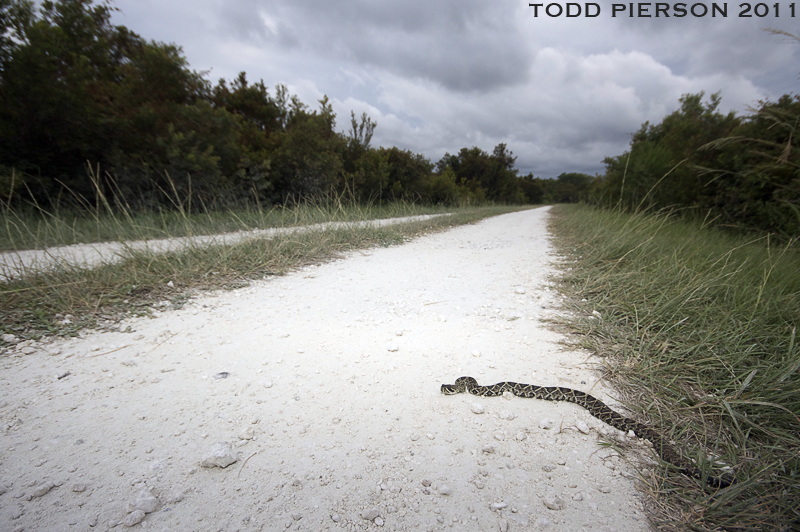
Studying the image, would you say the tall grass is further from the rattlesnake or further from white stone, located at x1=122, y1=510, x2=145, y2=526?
the rattlesnake

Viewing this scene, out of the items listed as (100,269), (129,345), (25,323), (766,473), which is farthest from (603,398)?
(100,269)

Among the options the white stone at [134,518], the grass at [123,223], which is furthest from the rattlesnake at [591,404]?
the grass at [123,223]

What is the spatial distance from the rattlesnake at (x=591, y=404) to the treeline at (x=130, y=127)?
5473 millimetres

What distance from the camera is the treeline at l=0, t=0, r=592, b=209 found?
6.77 meters

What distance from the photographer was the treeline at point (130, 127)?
266 inches

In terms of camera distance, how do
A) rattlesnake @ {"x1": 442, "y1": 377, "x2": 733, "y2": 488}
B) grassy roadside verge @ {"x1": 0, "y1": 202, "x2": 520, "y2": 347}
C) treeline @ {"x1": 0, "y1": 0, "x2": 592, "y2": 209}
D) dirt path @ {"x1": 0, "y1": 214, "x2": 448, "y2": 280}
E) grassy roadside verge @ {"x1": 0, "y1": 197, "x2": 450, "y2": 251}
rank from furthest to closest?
treeline @ {"x1": 0, "y1": 0, "x2": 592, "y2": 209} → grassy roadside verge @ {"x1": 0, "y1": 197, "x2": 450, "y2": 251} → dirt path @ {"x1": 0, "y1": 214, "x2": 448, "y2": 280} → grassy roadside verge @ {"x1": 0, "y1": 202, "x2": 520, "y2": 347} → rattlesnake @ {"x1": 442, "y1": 377, "x2": 733, "y2": 488}

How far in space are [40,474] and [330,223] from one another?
6.19 metres

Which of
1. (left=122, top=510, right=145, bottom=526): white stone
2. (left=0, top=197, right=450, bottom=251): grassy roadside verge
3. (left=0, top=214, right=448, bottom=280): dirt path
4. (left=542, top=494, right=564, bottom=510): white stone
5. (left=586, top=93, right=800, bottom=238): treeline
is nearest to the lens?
(left=122, top=510, right=145, bottom=526): white stone

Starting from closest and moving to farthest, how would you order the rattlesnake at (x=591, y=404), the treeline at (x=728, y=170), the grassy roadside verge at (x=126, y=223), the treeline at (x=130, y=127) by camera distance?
the rattlesnake at (x=591, y=404) → the treeline at (x=728, y=170) → the grassy roadside verge at (x=126, y=223) → the treeline at (x=130, y=127)

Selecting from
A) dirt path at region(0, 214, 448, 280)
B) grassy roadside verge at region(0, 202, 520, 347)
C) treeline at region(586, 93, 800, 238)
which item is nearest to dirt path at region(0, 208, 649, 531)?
grassy roadside verge at region(0, 202, 520, 347)

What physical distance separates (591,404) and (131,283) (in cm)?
440

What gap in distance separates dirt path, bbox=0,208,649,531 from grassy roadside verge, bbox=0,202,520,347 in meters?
0.37

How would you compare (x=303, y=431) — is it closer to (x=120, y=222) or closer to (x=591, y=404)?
(x=591, y=404)

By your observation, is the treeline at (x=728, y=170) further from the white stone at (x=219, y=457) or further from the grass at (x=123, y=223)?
the grass at (x=123, y=223)
